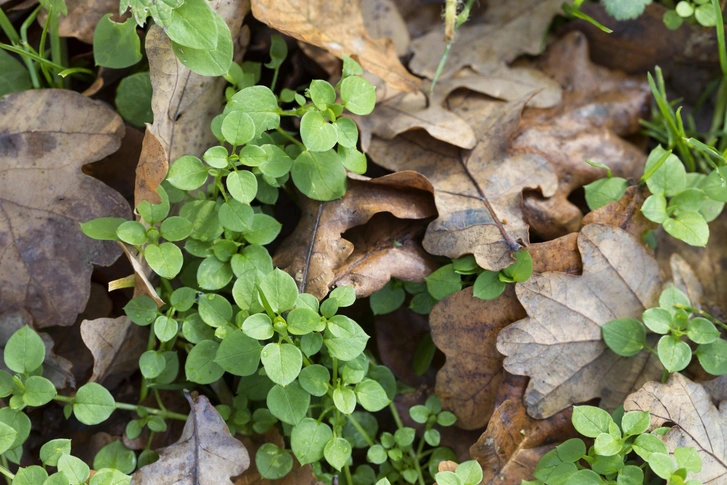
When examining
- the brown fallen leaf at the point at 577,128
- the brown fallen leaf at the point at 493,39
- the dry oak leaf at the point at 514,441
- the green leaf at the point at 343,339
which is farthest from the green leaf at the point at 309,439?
the brown fallen leaf at the point at 493,39

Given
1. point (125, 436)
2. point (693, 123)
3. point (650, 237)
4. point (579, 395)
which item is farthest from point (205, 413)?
point (693, 123)

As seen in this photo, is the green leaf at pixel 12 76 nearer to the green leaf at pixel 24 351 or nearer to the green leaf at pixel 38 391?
the green leaf at pixel 24 351

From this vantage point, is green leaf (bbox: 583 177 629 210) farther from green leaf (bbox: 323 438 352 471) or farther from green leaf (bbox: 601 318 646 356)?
green leaf (bbox: 323 438 352 471)

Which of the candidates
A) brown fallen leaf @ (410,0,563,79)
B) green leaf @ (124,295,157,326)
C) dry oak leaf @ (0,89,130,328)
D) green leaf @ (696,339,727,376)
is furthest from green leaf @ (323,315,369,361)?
brown fallen leaf @ (410,0,563,79)

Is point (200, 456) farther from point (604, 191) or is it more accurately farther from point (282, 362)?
point (604, 191)

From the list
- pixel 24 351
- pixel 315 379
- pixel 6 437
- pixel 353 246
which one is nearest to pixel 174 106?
pixel 353 246

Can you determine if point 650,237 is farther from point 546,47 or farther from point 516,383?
point 546,47

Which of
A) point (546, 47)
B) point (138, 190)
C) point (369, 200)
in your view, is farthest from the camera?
point (546, 47)
